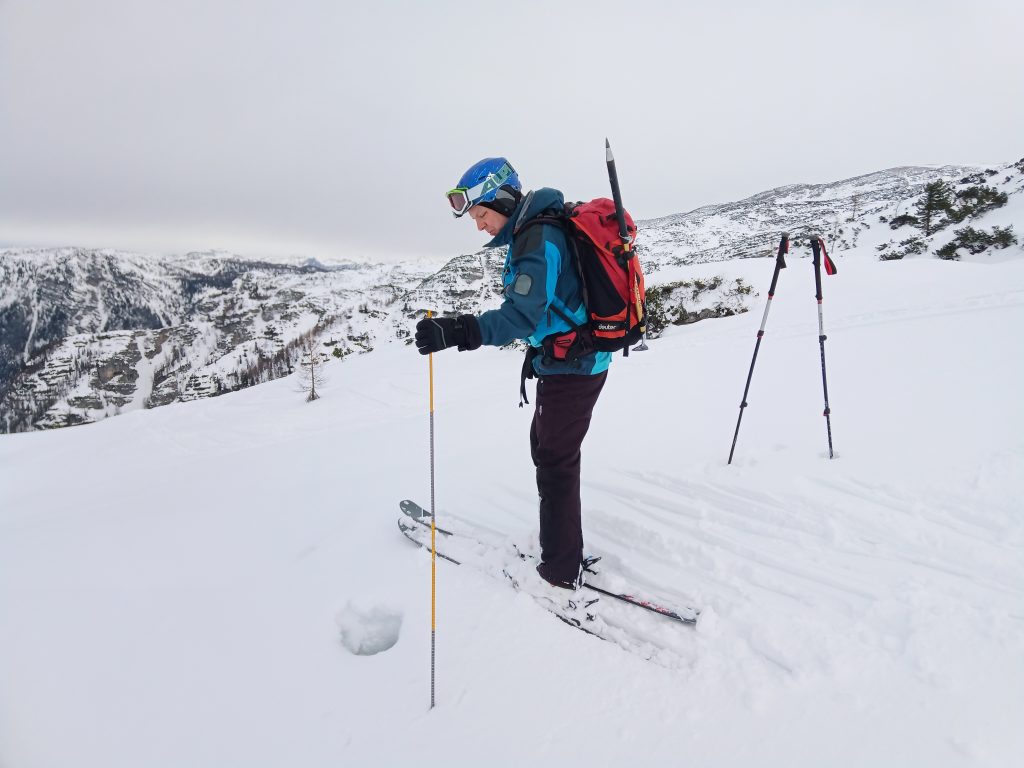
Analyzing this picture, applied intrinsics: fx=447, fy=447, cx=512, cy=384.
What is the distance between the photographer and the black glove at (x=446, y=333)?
8.91 ft

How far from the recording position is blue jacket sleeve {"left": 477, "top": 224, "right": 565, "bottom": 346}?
2.74 meters

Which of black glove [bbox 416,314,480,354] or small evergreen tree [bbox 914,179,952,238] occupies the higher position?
small evergreen tree [bbox 914,179,952,238]


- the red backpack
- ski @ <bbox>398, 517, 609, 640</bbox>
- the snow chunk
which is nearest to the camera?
the red backpack

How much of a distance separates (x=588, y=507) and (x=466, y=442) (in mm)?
3365

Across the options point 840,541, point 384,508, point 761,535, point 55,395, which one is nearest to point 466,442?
point 384,508

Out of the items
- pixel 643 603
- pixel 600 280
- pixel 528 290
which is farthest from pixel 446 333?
pixel 643 603

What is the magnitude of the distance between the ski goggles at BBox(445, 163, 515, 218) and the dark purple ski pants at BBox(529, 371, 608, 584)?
135 cm

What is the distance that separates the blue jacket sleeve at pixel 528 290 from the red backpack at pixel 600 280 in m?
0.15

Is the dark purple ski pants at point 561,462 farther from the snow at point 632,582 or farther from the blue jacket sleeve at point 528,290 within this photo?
the blue jacket sleeve at point 528,290

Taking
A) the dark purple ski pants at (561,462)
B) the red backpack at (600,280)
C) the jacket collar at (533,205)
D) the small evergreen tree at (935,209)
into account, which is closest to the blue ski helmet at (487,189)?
the jacket collar at (533,205)

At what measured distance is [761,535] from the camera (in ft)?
12.0

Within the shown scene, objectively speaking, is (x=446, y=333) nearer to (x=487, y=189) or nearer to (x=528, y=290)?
(x=528, y=290)

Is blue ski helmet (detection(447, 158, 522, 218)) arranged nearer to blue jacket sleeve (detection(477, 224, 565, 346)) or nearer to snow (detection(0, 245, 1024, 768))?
blue jacket sleeve (detection(477, 224, 565, 346))

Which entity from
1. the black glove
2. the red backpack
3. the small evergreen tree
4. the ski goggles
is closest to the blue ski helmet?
the ski goggles
